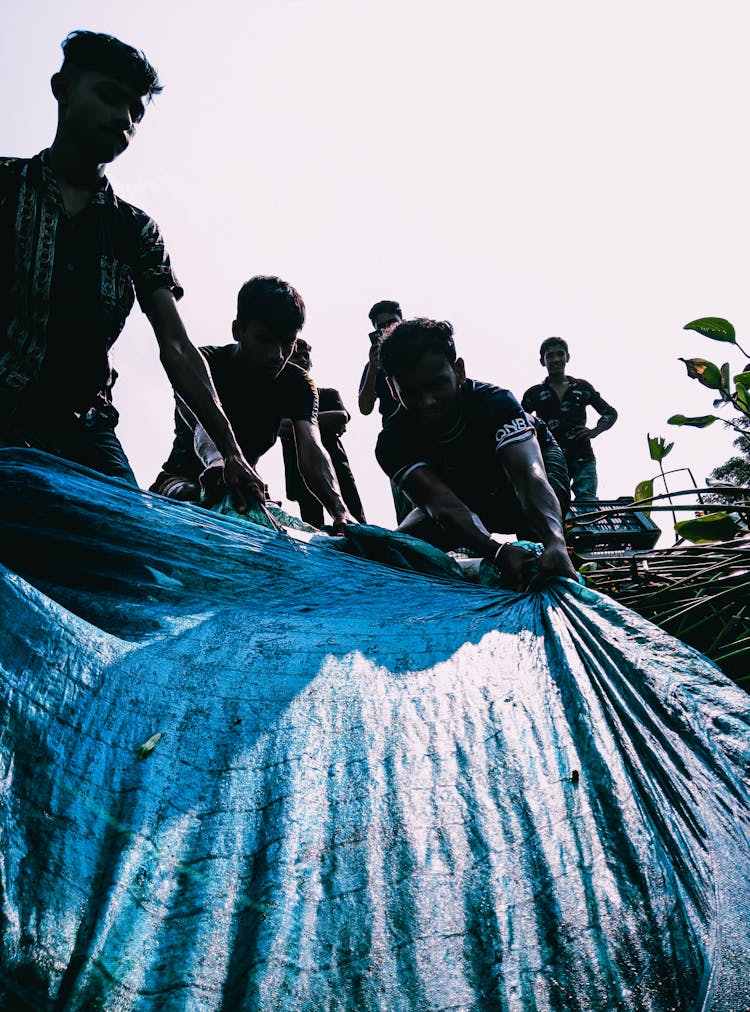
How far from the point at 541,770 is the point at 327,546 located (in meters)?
0.83

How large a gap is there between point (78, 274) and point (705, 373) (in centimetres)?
138

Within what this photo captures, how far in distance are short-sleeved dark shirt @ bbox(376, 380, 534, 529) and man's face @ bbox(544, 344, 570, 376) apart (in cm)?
283

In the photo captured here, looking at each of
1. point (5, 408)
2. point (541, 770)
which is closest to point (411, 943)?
point (541, 770)

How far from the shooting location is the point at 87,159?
67.3 inches

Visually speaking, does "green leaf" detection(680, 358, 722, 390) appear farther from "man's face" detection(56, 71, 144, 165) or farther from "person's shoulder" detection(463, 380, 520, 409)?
"man's face" detection(56, 71, 144, 165)

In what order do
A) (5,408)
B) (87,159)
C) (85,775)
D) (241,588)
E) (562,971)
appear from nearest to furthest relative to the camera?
(562,971)
(85,775)
(241,588)
(5,408)
(87,159)

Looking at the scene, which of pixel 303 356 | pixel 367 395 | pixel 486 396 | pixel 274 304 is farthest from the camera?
pixel 367 395

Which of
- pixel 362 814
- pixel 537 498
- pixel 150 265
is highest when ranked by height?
pixel 150 265

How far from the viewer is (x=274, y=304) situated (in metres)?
2.45

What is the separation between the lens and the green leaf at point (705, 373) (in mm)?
1863

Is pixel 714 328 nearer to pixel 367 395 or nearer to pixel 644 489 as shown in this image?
pixel 644 489

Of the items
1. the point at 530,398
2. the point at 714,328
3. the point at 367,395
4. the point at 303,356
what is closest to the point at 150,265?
the point at 714,328

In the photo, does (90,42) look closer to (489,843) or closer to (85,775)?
(85,775)

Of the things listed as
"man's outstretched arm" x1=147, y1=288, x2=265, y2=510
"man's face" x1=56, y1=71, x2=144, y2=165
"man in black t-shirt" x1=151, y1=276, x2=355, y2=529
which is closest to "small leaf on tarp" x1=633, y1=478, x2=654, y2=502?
"man in black t-shirt" x1=151, y1=276, x2=355, y2=529
